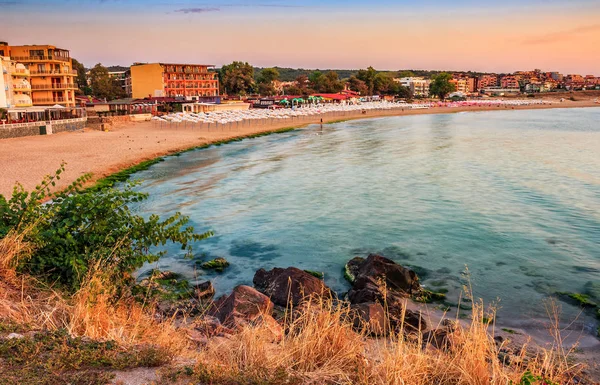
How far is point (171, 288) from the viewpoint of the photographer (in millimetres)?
12898

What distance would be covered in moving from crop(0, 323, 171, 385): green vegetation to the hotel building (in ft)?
310

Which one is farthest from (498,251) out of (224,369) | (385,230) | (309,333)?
(224,369)

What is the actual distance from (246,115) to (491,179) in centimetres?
4650

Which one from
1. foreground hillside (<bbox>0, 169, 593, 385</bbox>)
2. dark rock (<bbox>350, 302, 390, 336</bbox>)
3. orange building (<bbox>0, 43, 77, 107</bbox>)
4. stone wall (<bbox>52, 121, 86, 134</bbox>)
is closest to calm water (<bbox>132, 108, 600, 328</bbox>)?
dark rock (<bbox>350, 302, 390, 336</bbox>)

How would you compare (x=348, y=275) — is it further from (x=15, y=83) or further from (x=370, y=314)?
(x=15, y=83)

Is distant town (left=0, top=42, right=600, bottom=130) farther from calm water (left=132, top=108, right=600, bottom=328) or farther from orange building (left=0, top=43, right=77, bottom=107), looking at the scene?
calm water (left=132, top=108, right=600, bottom=328)

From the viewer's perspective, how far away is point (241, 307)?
405 inches

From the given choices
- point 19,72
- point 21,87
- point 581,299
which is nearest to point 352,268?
point 581,299

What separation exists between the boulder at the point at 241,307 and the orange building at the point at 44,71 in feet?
213

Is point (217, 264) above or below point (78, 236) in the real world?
below

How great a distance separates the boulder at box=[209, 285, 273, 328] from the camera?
32.0 ft

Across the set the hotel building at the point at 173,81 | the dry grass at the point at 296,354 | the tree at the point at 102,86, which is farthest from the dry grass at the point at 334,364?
the tree at the point at 102,86

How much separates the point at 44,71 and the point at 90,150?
3402 centimetres

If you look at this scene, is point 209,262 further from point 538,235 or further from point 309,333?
point 538,235
